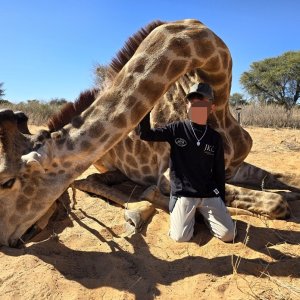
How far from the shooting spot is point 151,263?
306 cm

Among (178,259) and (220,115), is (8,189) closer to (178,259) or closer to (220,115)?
(178,259)

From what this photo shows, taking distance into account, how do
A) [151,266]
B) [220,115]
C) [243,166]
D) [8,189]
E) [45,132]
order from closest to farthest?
[151,266], [8,189], [45,132], [220,115], [243,166]

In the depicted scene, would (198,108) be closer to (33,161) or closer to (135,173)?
(33,161)

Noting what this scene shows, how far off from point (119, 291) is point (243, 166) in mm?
3416

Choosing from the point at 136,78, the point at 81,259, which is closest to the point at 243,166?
the point at 136,78

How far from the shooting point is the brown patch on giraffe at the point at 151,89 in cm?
346

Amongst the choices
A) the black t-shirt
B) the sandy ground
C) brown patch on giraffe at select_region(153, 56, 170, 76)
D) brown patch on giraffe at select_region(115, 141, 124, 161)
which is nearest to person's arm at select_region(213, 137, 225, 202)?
the black t-shirt

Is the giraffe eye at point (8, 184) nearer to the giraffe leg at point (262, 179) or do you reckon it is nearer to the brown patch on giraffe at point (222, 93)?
the brown patch on giraffe at point (222, 93)

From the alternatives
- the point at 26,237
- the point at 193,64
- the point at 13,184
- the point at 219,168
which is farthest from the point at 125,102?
the point at 26,237

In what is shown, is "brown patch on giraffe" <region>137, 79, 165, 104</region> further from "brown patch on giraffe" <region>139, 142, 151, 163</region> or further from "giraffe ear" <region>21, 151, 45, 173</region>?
"brown patch on giraffe" <region>139, 142, 151, 163</region>

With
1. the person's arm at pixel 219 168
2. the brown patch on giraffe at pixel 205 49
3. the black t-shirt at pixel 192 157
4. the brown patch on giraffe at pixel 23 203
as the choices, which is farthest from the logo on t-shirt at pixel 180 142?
the brown patch on giraffe at pixel 23 203

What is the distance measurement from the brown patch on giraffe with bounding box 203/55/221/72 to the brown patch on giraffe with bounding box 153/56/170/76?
2.35 ft

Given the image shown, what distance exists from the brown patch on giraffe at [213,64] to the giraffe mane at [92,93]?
648 mm

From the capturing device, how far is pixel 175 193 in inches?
145
